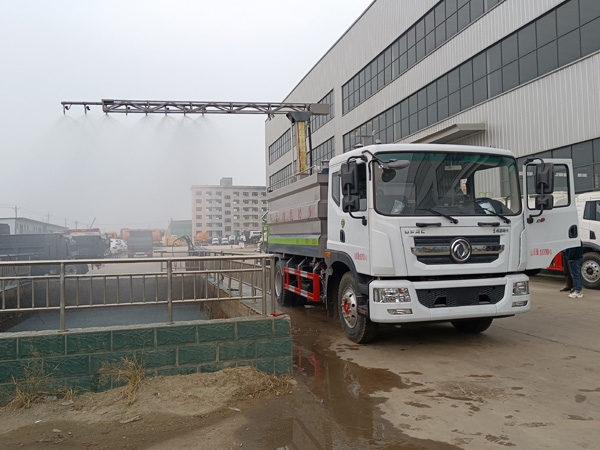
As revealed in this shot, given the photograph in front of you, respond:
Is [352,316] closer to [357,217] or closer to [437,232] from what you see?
[357,217]

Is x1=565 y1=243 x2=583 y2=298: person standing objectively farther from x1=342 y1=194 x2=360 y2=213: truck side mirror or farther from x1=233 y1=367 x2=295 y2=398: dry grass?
x1=233 y1=367 x2=295 y2=398: dry grass

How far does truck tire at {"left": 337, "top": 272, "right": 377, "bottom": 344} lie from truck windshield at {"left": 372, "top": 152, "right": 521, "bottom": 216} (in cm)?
137

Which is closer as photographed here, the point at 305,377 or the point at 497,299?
the point at 305,377

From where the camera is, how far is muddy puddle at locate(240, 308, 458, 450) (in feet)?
11.7

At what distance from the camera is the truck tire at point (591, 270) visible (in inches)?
458

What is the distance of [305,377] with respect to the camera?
5.23 m

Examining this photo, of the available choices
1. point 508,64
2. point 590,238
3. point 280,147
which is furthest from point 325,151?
point 590,238

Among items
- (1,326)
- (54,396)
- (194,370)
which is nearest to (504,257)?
(194,370)

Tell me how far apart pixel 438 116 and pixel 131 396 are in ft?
63.0

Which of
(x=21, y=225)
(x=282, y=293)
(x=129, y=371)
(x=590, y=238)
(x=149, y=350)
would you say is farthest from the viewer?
(x=21, y=225)

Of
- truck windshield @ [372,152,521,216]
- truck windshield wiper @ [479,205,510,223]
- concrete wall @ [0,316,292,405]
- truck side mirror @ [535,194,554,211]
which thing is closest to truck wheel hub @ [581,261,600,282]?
truck side mirror @ [535,194,554,211]

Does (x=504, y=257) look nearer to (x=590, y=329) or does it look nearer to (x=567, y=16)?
(x=590, y=329)

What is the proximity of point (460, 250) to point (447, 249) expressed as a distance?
168mm

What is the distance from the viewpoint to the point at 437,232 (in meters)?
5.72
